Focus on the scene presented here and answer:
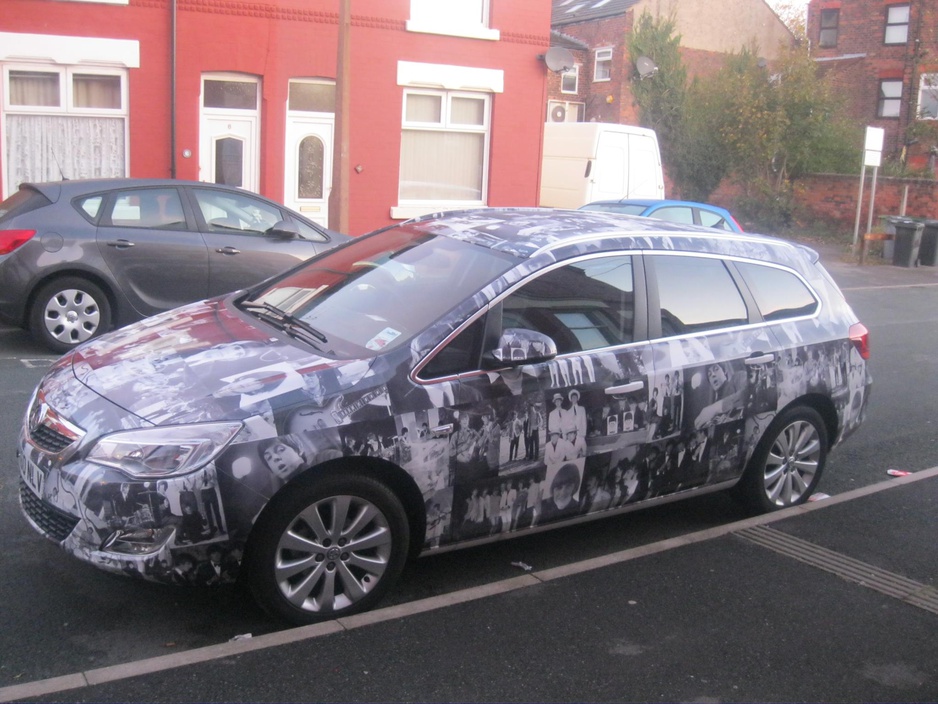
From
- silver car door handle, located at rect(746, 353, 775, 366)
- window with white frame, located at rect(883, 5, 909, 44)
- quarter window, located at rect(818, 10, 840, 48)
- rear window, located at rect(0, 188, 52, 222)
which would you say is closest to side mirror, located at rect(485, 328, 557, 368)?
silver car door handle, located at rect(746, 353, 775, 366)

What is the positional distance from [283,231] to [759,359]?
5556 mm

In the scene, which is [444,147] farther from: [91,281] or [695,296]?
[695,296]

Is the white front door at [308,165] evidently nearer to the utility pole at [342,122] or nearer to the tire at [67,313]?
the utility pole at [342,122]

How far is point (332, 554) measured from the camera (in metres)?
4.22

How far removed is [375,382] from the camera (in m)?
4.25

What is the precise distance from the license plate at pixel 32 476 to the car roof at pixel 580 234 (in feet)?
7.42

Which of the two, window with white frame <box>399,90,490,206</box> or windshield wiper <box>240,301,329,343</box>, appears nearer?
windshield wiper <box>240,301,329,343</box>

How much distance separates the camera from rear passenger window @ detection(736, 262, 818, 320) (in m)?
5.75

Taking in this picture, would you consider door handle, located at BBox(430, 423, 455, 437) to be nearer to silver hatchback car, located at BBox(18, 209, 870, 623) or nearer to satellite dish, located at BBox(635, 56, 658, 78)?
silver hatchback car, located at BBox(18, 209, 870, 623)

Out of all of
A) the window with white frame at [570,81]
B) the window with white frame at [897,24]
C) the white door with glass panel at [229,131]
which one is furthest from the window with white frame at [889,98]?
the white door with glass panel at [229,131]

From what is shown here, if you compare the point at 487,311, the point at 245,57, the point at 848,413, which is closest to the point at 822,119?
the point at 245,57

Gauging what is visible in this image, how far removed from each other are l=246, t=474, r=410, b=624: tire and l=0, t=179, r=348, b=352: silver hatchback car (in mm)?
5948

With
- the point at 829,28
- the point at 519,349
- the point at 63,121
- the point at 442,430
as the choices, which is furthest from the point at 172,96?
the point at 829,28

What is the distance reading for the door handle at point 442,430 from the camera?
4.35 meters
